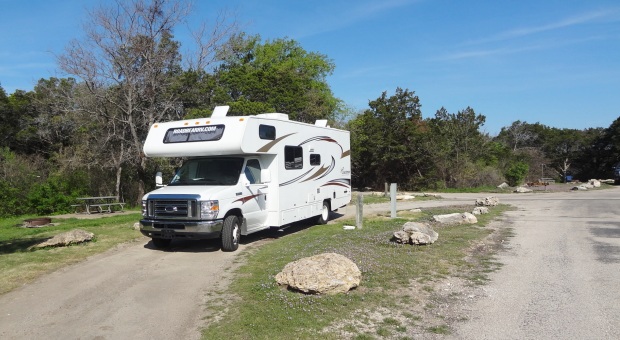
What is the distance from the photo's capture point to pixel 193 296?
678 cm

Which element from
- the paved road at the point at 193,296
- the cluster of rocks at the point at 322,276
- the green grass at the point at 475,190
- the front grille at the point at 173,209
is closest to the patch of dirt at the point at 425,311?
the paved road at the point at 193,296

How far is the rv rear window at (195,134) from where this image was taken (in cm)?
1048

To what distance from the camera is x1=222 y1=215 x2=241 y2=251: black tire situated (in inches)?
391

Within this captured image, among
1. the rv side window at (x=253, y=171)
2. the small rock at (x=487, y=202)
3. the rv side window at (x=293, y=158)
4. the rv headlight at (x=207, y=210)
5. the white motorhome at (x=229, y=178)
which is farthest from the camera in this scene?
the small rock at (x=487, y=202)

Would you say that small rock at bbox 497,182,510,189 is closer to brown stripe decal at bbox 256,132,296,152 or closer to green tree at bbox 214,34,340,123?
green tree at bbox 214,34,340,123

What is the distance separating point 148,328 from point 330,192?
382 inches

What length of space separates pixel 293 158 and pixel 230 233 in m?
3.17

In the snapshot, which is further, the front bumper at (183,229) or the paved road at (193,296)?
the front bumper at (183,229)

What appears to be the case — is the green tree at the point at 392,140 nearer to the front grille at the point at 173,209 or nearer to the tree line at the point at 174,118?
the tree line at the point at 174,118

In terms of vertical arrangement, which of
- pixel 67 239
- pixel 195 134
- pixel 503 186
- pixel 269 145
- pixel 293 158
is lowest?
pixel 67 239

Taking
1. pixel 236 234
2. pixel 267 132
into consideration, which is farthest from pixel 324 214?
pixel 236 234

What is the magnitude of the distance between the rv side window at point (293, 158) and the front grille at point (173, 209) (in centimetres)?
313

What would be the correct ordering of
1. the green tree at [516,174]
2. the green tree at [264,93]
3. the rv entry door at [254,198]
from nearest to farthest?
the rv entry door at [254,198], the green tree at [264,93], the green tree at [516,174]

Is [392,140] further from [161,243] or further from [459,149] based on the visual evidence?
[161,243]
